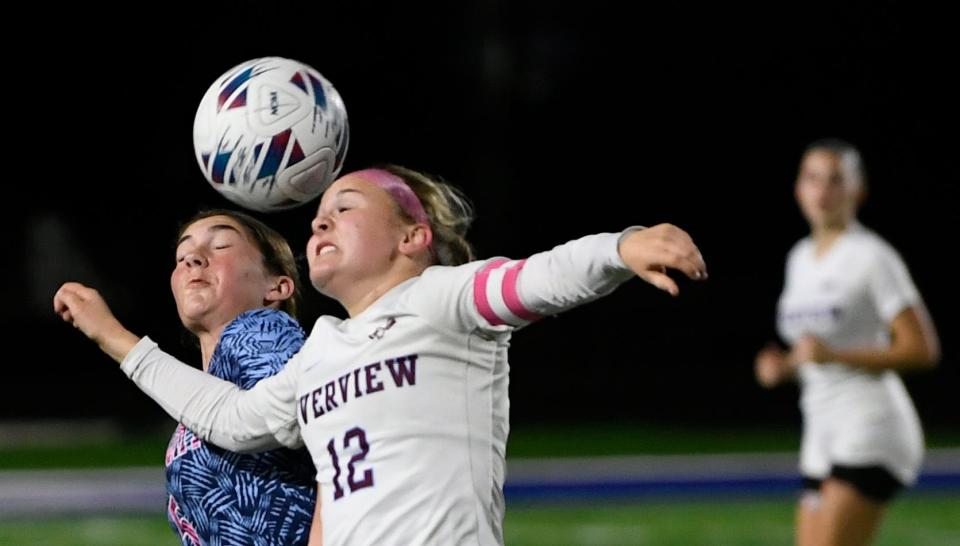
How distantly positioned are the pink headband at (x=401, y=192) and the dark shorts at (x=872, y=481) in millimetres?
3527

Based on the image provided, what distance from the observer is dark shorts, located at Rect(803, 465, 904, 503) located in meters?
6.59

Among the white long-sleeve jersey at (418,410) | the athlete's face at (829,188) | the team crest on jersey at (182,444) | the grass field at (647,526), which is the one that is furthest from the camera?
the grass field at (647,526)

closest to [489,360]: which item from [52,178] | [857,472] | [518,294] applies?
[518,294]

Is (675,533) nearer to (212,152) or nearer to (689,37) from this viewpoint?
(212,152)

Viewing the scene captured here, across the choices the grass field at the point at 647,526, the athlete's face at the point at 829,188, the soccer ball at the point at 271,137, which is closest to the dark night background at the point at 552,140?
the grass field at the point at 647,526

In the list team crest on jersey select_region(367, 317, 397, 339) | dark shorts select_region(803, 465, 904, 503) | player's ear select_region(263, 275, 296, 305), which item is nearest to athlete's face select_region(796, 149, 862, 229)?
dark shorts select_region(803, 465, 904, 503)

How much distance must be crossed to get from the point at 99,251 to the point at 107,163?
195 cm

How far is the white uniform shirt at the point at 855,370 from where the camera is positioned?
6.69 metres

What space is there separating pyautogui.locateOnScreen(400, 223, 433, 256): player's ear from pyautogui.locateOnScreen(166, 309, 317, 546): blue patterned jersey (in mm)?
432

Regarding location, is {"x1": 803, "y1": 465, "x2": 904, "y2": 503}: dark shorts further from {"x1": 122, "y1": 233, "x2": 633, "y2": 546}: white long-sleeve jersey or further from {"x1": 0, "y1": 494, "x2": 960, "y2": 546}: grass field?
{"x1": 122, "y1": 233, "x2": 633, "y2": 546}: white long-sleeve jersey

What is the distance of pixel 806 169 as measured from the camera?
7.01 meters

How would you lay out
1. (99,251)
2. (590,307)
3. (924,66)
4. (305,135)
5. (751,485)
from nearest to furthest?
(305,135)
(751,485)
(590,307)
(99,251)
(924,66)

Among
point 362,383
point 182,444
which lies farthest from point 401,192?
point 182,444

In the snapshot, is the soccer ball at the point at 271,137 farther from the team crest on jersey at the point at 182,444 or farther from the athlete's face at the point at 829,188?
the athlete's face at the point at 829,188
